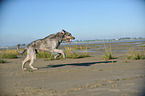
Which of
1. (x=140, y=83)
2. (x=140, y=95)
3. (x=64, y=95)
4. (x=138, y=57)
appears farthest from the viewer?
(x=138, y=57)

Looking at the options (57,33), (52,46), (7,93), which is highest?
(57,33)

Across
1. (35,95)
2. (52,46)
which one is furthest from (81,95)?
(52,46)

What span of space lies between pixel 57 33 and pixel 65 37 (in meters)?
0.57

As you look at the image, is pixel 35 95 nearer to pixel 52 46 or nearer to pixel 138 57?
pixel 52 46

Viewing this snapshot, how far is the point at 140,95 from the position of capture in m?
4.89

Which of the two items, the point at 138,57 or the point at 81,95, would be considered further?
the point at 138,57

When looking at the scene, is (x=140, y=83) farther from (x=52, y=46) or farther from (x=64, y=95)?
(x=52, y=46)

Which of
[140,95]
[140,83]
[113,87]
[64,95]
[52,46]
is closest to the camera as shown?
[140,95]

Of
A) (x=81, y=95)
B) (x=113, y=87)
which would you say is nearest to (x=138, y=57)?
(x=113, y=87)

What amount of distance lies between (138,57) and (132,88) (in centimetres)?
881

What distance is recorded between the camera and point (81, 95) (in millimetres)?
5102

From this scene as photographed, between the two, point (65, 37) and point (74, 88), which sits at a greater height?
point (65, 37)

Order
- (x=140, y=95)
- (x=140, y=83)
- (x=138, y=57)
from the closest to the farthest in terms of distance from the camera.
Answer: (x=140, y=95)
(x=140, y=83)
(x=138, y=57)

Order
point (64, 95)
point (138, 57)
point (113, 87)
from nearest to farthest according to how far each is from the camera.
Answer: point (64, 95) < point (113, 87) < point (138, 57)
